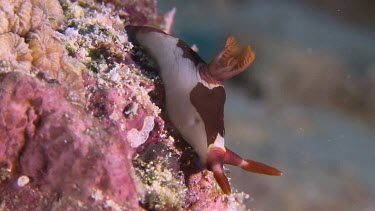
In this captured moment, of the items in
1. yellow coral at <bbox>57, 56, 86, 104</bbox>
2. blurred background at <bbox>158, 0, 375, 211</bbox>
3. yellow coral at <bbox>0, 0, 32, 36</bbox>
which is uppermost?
yellow coral at <bbox>0, 0, 32, 36</bbox>

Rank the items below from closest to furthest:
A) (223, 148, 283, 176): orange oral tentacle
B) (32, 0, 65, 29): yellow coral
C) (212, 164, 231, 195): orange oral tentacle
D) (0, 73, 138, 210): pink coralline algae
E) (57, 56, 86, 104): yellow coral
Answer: (0, 73, 138, 210): pink coralline algae < (57, 56, 86, 104): yellow coral < (212, 164, 231, 195): orange oral tentacle < (223, 148, 283, 176): orange oral tentacle < (32, 0, 65, 29): yellow coral

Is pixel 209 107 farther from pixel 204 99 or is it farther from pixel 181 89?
pixel 181 89

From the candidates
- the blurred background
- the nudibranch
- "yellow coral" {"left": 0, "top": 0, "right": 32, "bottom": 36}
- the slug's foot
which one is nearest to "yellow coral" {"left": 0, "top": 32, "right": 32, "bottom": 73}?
"yellow coral" {"left": 0, "top": 0, "right": 32, "bottom": 36}

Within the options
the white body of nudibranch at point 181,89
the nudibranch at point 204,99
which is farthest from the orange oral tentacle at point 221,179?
the white body of nudibranch at point 181,89

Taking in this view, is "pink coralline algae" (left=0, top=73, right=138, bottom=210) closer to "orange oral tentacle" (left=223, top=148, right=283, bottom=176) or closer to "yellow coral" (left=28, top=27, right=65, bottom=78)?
"yellow coral" (left=28, top=27, right=65, bottom=78)

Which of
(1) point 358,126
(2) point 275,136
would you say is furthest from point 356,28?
(2) point 275,136

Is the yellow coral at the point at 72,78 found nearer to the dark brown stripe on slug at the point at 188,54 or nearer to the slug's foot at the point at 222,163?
the dark brown stripe on slug at the point at 188,54
